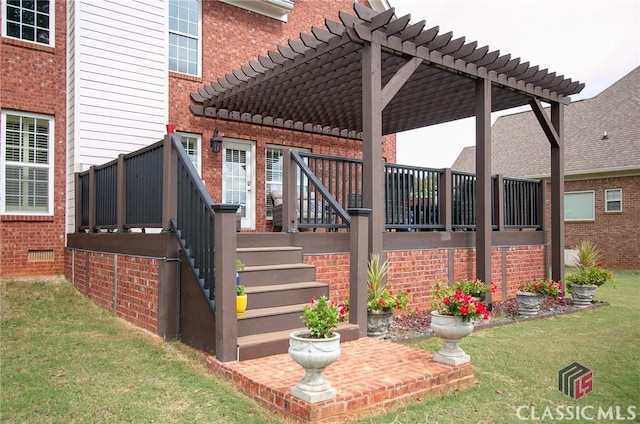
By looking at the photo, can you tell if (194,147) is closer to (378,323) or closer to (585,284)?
(378,323)

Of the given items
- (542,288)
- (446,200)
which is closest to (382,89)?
(446,200)

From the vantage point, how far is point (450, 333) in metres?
4.54

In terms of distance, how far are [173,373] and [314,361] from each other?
158 cm

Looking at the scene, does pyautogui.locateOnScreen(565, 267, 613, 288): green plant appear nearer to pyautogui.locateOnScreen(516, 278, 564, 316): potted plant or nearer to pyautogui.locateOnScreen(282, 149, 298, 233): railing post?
pyautogui.locateOnScreen(516, 278, 564, 316): potted plant

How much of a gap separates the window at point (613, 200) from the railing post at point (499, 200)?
38.2 feet

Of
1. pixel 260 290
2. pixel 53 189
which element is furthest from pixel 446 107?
pixel 53 189

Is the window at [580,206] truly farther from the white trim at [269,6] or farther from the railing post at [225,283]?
the railing post at [225,283]

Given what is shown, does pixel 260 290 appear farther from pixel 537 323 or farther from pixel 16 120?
pixel 16 120

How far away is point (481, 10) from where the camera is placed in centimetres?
1000

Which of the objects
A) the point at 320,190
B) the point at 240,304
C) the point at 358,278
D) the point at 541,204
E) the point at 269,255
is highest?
the point at 320,190

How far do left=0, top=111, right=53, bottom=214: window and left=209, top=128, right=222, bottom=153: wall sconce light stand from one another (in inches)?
111

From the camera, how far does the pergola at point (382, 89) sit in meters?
6.56

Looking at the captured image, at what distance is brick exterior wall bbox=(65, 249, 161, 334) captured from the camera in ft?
18.5

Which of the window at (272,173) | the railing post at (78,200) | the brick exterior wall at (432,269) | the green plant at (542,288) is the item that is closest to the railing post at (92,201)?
the railing post at (78,200)
